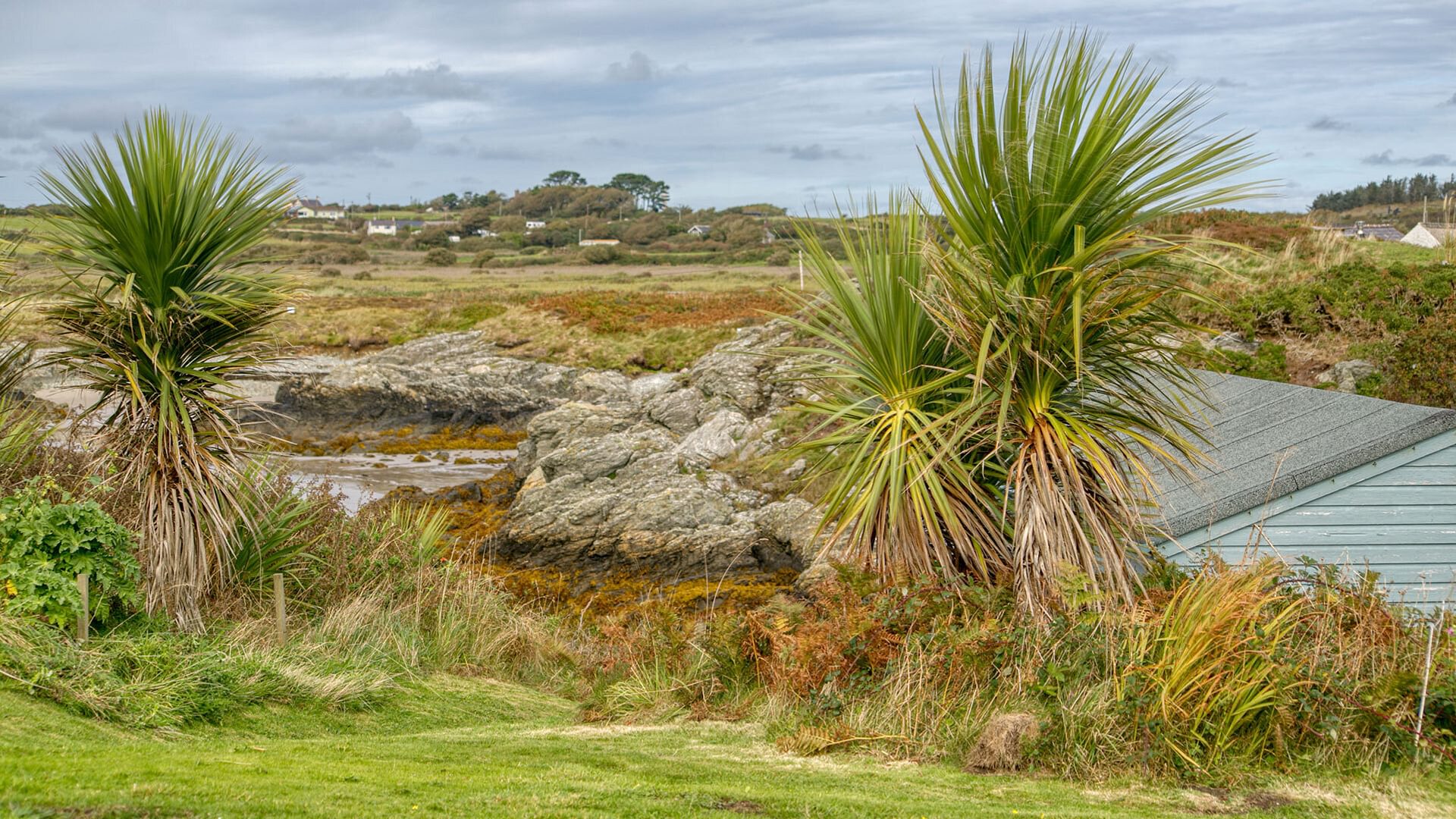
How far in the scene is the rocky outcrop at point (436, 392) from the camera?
35125 mm

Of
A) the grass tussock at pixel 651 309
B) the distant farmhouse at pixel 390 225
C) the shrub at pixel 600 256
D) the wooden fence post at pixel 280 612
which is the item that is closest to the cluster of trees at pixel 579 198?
the distant farmhouse at pixel 390 225

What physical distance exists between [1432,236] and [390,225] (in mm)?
142811

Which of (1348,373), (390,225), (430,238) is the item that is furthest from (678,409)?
(390,225)

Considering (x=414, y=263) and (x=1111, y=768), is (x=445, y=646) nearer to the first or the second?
(x=1111, y=768)

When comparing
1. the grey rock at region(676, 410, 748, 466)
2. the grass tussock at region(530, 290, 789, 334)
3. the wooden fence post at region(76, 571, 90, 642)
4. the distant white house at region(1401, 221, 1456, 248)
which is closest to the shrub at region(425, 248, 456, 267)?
the grass tussock at region(530, 290, 789, 334)

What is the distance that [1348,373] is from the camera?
55.3 feet

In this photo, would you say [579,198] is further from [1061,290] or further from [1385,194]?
[1061,290]

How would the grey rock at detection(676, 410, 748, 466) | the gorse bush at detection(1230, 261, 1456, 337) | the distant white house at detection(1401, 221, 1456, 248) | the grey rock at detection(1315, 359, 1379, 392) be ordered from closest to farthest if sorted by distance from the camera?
1. the grey rock at detection(1315, 359, 1379, 392)
2. the gorse bush at detection(1230, 261, 1456, 337)
3. the grey rock at detection(676, 410, 748, 466)
4. the distant white house at detection(1401, 221, 1456, 248)

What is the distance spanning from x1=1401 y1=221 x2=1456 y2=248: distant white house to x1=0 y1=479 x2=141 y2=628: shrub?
2619 cm

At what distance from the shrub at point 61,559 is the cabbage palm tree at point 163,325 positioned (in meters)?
0.55

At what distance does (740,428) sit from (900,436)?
16.6 m

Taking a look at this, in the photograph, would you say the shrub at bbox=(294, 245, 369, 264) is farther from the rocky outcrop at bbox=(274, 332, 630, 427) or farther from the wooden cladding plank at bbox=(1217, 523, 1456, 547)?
the wooden cladding plank at bbox=(1217, 523, 1456, 547)

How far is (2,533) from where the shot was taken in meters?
7.53

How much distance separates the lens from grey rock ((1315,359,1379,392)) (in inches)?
653
